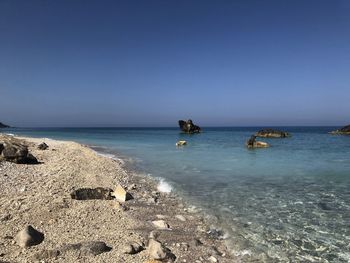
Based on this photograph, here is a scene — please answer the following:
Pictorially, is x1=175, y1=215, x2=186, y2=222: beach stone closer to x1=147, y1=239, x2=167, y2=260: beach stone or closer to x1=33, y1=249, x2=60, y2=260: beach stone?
x1=147, y1=239, x2=167, y2=260: beach stone

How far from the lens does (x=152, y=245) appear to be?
836cm

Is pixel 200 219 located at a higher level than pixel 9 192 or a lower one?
lower

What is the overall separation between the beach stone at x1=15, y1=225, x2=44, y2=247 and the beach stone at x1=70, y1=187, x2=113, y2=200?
4104mm

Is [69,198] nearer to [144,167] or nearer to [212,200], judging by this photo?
[212,200]

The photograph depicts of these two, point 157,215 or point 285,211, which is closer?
point 157,215

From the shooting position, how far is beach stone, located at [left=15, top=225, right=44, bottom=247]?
7.93m

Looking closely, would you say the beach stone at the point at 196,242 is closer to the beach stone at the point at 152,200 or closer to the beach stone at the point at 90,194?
the beach stone at the point at 152,200

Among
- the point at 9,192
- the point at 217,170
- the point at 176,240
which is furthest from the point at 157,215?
the point at 217,170

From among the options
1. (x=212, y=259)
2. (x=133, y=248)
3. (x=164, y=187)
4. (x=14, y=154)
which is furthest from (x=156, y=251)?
(x=14, y=154)

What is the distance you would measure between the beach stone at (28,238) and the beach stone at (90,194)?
410 centimetres

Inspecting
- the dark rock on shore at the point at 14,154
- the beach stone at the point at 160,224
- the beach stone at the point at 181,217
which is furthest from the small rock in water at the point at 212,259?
the dark rock on shore at the point at 14,154

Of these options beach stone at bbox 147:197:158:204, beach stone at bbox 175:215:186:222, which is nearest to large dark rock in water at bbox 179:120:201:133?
beach stone at bbox 147:197:158:204

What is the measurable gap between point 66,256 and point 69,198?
508cm

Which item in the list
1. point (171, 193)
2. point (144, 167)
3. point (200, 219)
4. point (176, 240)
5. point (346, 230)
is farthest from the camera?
point (144, 167)
